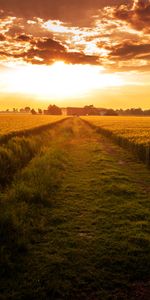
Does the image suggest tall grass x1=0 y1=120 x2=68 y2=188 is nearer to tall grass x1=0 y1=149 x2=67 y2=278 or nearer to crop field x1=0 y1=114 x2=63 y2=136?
tall grass x1=0 y1=149 x2=67 y2=278

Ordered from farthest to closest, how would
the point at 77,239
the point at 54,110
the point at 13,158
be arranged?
the point at 54,110 → the point at 13,158 → the point at 77,239

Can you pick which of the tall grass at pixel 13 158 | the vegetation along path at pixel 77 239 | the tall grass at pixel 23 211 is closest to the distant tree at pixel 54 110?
the tall grass at pixel 13 158

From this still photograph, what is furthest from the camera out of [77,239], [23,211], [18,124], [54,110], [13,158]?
[54,110]

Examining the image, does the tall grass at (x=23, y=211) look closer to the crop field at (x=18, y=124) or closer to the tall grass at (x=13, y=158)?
the tall grass at (x=13, y=158)

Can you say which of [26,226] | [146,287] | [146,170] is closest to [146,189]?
[146,170]

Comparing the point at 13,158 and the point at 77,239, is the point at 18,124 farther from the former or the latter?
the point at 77,239

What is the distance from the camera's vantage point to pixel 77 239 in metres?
6.47

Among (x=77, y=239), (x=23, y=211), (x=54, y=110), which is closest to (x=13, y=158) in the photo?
(x=23, y=211)

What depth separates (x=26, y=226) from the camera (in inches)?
271

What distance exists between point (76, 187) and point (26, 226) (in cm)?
419

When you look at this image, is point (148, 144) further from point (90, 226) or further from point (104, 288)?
point (104, 288)

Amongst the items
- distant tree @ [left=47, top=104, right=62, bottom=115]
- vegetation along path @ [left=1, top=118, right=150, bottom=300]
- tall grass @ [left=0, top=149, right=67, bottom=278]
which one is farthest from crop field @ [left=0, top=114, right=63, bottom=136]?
distant tree @ [left=47, top=104, right=62, bottom=115]

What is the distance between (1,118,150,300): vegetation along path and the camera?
480cm

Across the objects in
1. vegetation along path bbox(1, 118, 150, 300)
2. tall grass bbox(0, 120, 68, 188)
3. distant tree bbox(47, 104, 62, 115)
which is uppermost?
distant tree bbox(47, 104, 62, 115)
